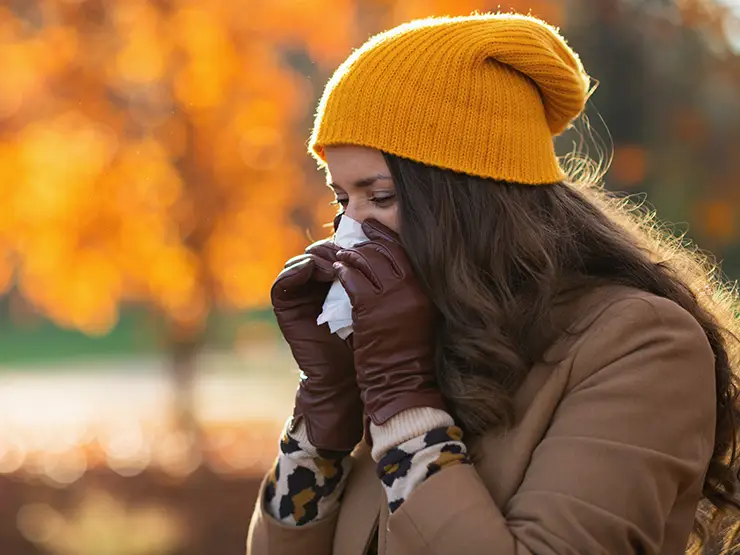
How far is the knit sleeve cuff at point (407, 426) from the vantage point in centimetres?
199

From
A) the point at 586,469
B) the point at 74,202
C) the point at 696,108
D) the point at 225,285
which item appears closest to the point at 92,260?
the point at 74,202

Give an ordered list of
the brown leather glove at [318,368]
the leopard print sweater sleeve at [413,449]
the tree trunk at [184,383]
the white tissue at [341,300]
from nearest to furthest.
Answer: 1. the leopard print sweater sleeve at [413,449]
2. the white tissue at [341,300]
3. the brown leather glove at [318,368]
4. the tree trunk at [184,383]

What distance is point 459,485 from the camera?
1908mm

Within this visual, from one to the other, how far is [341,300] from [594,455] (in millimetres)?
677

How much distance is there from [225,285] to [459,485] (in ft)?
22.4

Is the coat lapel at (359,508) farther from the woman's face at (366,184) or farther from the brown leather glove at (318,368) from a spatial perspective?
the woman's face at (366,184)

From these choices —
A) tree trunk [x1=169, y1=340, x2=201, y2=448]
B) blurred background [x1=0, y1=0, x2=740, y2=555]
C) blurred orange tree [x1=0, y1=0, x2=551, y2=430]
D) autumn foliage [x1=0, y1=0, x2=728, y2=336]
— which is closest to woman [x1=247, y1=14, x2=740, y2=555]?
blurred background [x1=0, y1=0, x2=740, y2=555]

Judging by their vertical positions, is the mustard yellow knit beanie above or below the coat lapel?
above

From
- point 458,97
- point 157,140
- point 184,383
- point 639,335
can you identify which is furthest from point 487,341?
point 184,383

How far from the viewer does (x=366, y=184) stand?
89.4 inches

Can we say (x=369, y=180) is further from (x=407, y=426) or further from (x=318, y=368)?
(x=407, y=426)

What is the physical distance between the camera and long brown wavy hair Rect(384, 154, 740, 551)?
2.10 m

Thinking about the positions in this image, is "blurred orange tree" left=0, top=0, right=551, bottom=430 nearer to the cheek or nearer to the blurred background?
the blurred background

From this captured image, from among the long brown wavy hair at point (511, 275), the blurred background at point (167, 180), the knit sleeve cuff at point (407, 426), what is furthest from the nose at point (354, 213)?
the blurred background at point (167, 180)
